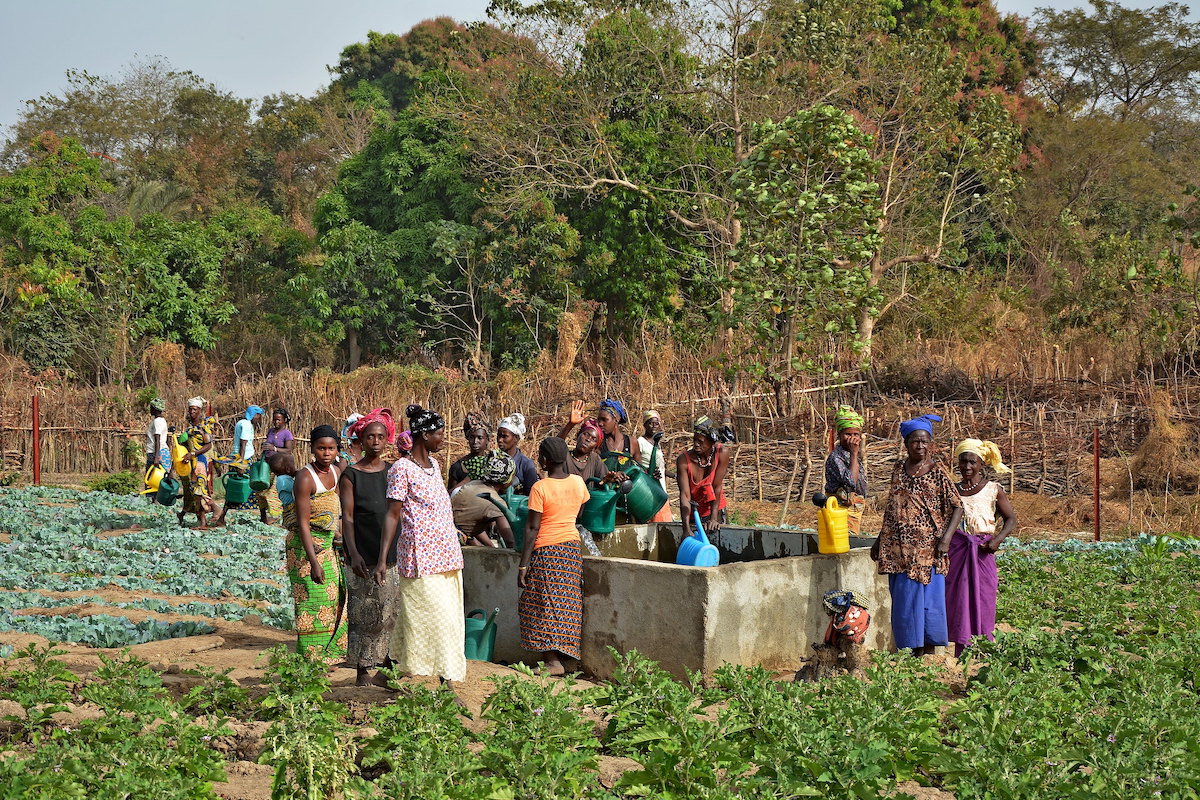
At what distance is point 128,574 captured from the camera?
36.6 ft

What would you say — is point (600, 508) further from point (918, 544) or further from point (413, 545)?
point (918, 544)

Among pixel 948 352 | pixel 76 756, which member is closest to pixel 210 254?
pixel 948 352

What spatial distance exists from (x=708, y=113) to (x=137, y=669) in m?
20.1

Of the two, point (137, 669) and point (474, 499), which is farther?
point (474, 499)

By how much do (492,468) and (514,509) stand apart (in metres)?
0.32

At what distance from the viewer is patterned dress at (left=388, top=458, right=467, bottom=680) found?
6363 mm

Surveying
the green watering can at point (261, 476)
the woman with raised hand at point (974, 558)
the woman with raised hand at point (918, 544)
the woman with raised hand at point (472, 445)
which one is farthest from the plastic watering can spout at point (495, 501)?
the green watering can at point (261, 476)

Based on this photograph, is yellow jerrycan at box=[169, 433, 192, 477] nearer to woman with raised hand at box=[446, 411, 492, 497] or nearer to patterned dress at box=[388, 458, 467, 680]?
woman with raised hand at box=[446, 411, 492, 497]

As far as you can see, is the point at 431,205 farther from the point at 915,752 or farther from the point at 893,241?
the point at 915,752

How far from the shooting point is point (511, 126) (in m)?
24.0

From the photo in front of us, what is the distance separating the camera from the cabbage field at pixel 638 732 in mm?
4383

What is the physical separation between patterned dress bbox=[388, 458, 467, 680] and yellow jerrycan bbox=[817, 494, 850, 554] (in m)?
2.35

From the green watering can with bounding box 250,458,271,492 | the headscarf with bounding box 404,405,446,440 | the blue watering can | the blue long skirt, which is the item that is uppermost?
the headscarf with bounding box 404,405,446,440

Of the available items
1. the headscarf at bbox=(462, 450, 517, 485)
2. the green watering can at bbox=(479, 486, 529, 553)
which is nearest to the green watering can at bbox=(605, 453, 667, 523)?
the green watering can at bbox=(479, 486, 529, 553)
